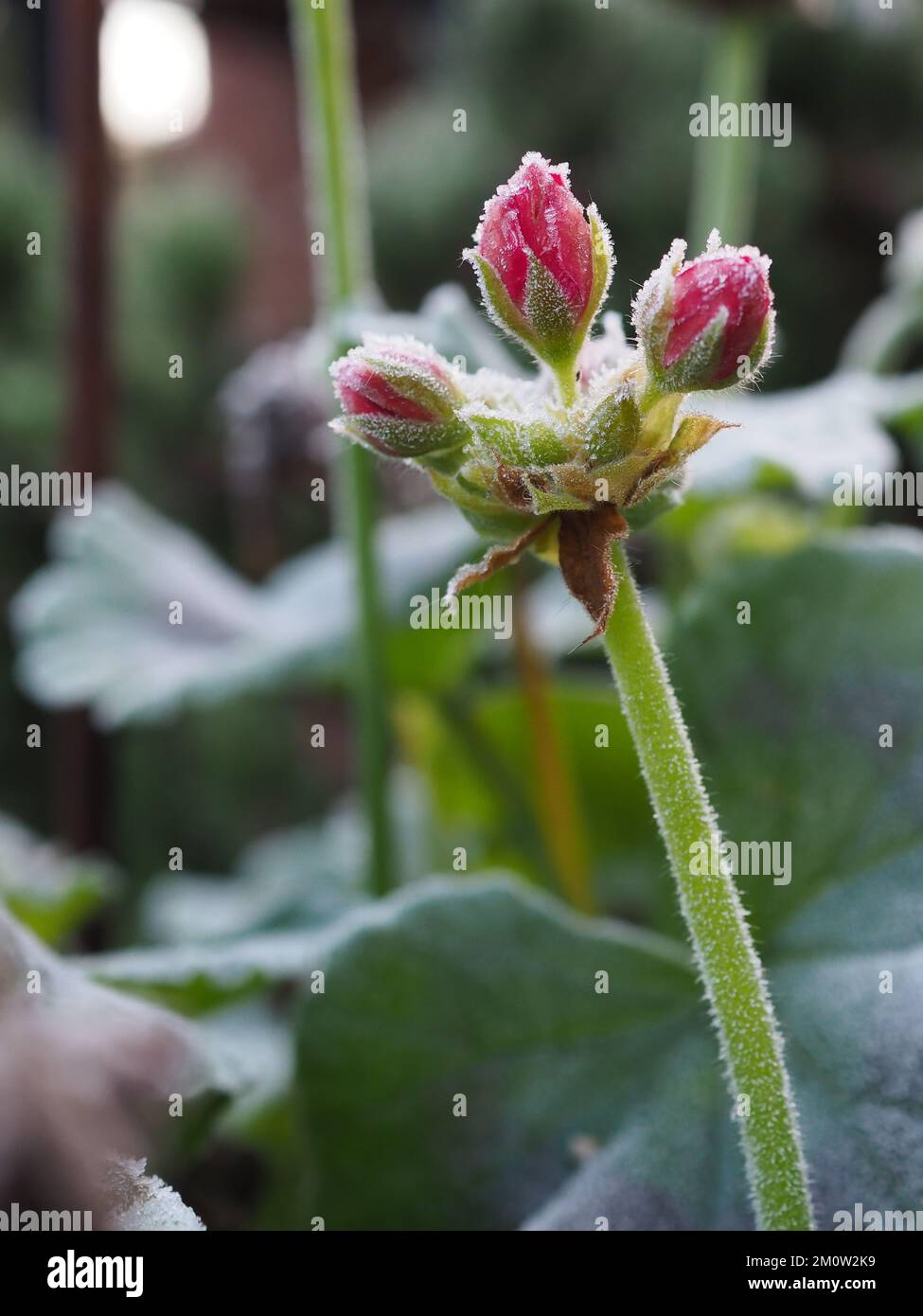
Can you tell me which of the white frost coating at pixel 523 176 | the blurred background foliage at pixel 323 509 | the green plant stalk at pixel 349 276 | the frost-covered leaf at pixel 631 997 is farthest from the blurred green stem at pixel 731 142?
the white frost coating at pixel 523 176

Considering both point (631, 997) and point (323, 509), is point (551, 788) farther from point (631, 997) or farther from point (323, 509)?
point (323, 509)

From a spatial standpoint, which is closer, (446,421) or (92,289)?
(446,421)

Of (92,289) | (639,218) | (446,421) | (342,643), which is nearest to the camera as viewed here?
(446,421)

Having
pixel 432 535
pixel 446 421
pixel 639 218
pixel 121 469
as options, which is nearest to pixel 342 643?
pixel 432 535

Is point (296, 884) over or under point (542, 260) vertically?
under

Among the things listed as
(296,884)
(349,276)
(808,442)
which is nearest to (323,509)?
(296,884)

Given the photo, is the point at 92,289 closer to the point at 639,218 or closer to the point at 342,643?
the point at 342,643
